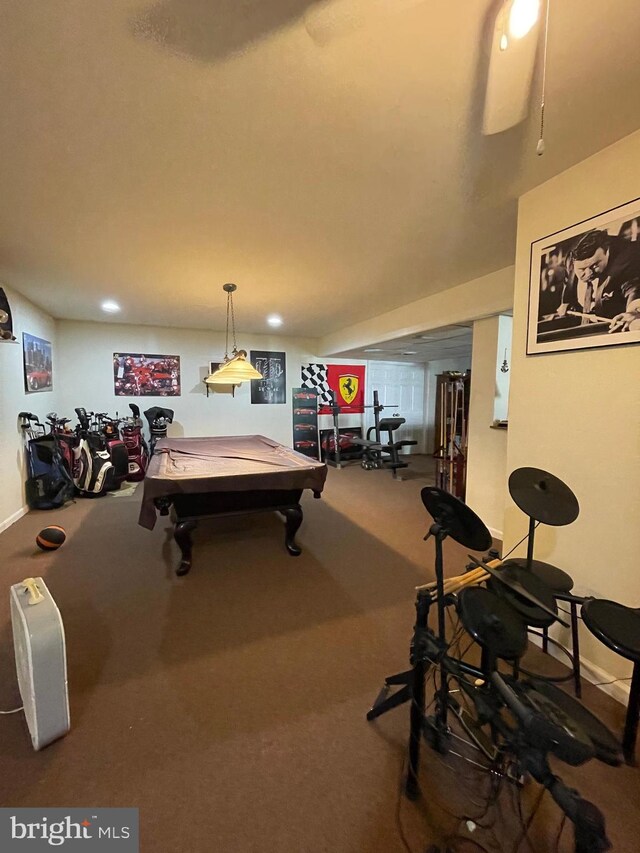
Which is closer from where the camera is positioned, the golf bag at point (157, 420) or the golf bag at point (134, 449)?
the golf bag at point (134, 449)

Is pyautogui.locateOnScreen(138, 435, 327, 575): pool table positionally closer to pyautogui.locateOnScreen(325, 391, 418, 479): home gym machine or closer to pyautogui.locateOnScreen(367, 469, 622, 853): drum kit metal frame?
pyautogui.locateOnScreen(367, 469, 622, 853): drum kit metal frame

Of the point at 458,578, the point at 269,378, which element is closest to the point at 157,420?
the point at 269,378

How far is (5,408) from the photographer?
136 inches

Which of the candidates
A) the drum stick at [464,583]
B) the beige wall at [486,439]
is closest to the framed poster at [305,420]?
the beige wall at [486,439]

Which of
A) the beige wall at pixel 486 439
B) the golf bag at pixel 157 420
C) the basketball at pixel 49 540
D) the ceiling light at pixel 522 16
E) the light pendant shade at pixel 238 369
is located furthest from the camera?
the golf bag at pixel 157 420

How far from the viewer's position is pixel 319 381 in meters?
7.10

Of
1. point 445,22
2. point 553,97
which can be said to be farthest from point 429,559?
point 445,22

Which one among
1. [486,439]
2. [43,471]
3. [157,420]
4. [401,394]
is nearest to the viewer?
[486,439]

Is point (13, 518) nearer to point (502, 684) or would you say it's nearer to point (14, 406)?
point (14, 406)

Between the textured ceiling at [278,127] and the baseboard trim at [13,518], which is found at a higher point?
the textured ceiling at [278,127]

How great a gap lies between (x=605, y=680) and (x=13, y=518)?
498cm

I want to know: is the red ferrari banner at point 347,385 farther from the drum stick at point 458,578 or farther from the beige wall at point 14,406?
the drum stick at point 458,578

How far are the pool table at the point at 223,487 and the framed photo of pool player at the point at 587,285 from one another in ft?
5.83

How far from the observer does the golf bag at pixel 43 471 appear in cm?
395
